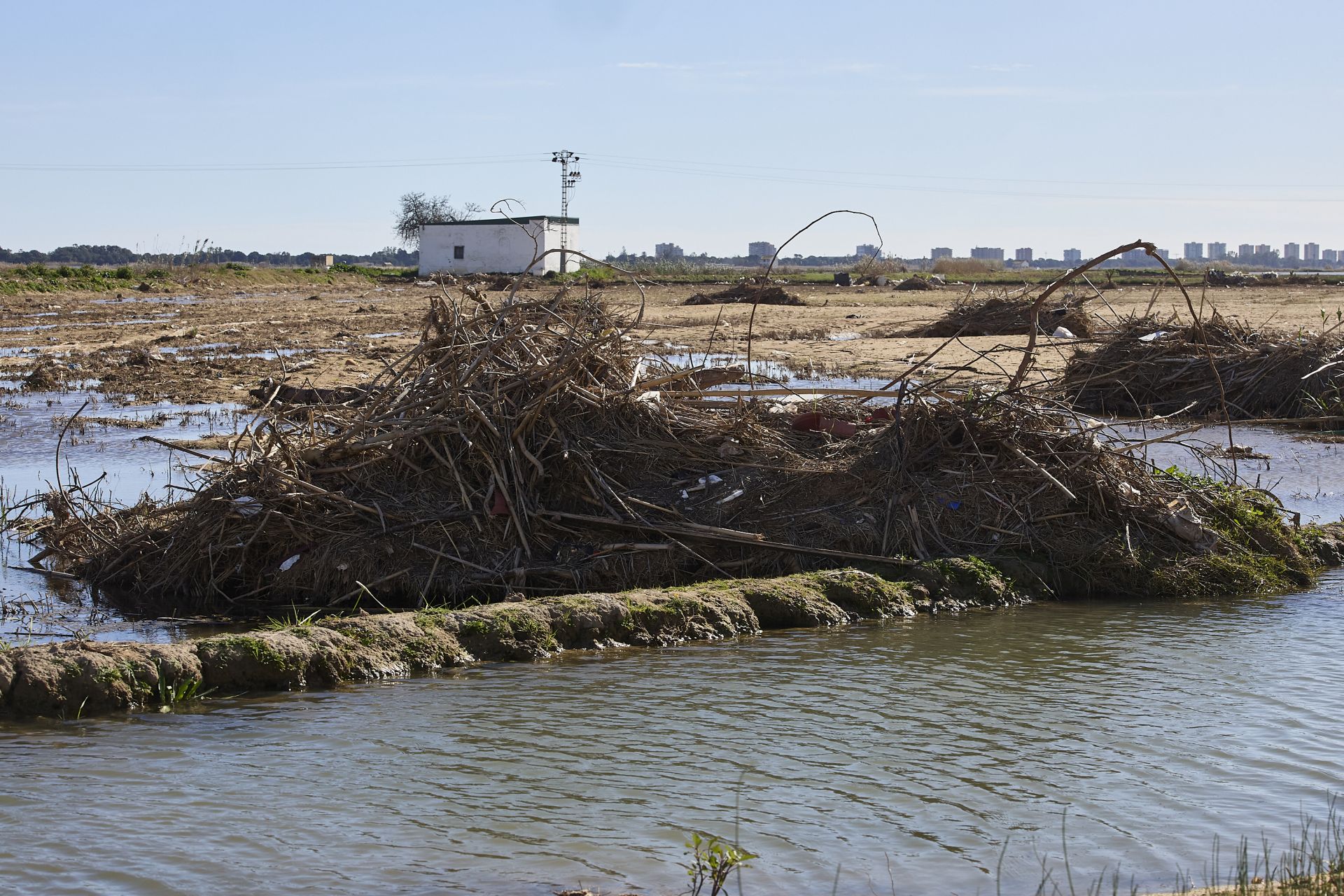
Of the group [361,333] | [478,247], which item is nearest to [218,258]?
[478,247]

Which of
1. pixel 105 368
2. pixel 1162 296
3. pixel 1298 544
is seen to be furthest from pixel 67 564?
pixel 1162 296

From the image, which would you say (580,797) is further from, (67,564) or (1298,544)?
(1298,544)

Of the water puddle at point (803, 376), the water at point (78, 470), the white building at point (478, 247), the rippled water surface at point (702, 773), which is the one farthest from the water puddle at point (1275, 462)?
the white building at point (478, 247)

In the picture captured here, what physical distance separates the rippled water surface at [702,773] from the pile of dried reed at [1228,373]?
35.5ft

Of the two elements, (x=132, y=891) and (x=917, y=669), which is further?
(x=917, y=669)

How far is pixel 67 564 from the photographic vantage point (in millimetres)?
8672

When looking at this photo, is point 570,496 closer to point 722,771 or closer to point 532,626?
point 532,626

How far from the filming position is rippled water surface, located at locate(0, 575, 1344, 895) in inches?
165

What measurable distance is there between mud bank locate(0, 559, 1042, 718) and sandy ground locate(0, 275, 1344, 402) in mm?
2001

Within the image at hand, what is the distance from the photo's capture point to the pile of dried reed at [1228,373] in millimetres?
16766

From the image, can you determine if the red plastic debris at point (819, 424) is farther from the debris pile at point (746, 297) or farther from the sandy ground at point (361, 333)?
the debris pile at point (746, 297)

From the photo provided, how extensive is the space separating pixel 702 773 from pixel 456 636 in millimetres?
2053

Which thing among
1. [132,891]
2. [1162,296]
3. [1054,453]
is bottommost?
[132,891]

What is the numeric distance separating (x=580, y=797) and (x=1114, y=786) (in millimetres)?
2104
